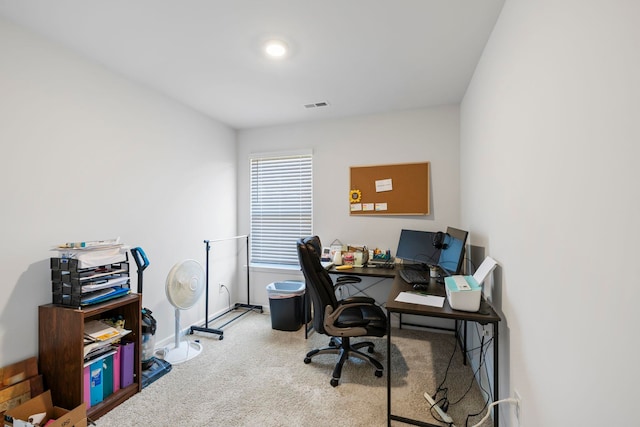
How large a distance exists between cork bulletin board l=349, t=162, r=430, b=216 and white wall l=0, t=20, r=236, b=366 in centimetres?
194

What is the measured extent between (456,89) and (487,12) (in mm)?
1141

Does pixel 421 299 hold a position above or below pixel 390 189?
below

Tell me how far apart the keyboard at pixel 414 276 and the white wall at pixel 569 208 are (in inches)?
29.5

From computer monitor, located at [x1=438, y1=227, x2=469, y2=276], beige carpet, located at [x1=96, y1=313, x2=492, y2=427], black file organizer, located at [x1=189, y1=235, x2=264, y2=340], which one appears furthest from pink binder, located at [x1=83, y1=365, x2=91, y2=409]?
computer monitor, located at [x1=438, y1=227, x2=469, y2=276]

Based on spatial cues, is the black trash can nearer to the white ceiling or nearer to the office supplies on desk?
the office supplies on desk

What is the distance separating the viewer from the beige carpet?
189cm

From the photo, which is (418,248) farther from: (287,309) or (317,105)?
(317,105)

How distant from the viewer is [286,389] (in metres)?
2.20

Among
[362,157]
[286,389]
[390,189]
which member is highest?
[362,157]

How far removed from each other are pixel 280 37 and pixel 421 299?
204cm

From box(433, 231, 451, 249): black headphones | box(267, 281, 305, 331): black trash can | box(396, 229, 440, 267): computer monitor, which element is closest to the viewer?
box(433, 231, 451, 249): black headphones

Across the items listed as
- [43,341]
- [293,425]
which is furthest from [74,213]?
[293,425]

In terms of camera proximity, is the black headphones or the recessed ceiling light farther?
the black headphones

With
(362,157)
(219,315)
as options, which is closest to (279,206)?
(362,157)
